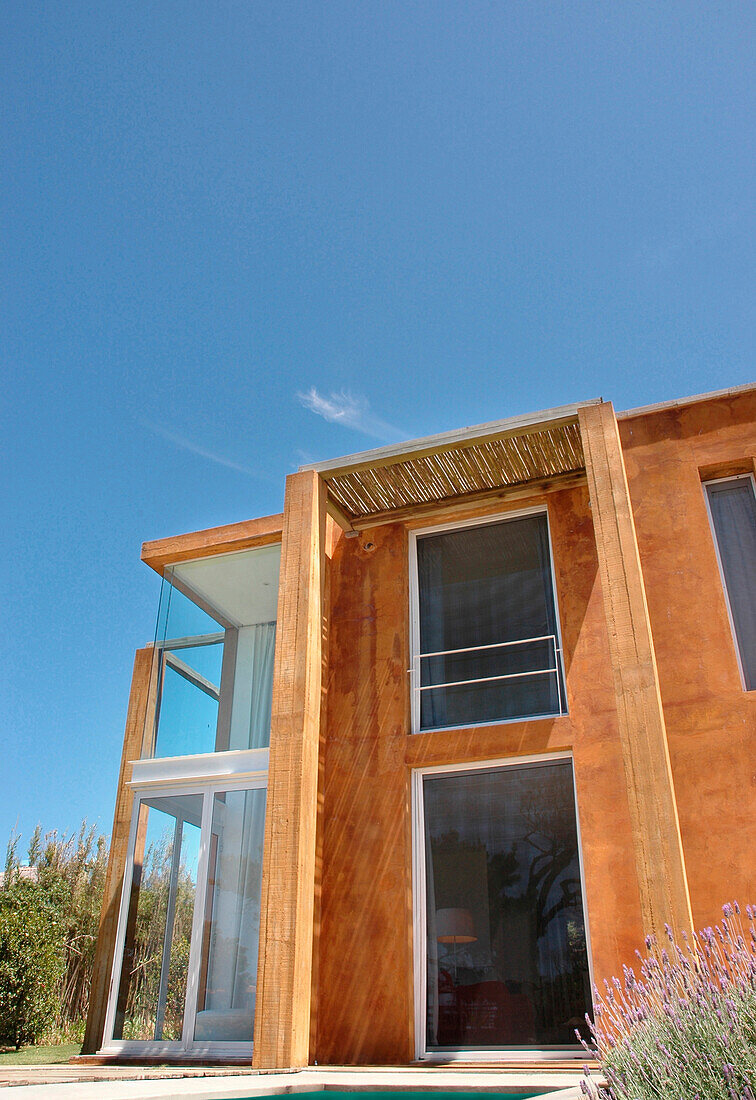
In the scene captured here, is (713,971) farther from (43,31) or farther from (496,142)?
(43,31)

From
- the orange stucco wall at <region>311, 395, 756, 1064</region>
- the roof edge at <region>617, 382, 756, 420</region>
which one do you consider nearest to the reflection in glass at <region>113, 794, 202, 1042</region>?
the orange stucco wall at <region>311, 395, 756, 1064</region>

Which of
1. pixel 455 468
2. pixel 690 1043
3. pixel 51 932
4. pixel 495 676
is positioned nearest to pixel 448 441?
pixel 455 468

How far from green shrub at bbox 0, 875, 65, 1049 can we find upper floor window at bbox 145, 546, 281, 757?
3718 mm

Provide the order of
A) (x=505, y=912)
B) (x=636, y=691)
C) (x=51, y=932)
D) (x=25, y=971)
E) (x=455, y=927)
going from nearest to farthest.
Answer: (x=636, y=691) → (x=505, y=912) → (x=455, y=927) → (x=25, y=971) → (x=51, y=932)

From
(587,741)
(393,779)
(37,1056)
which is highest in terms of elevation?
(587,741)

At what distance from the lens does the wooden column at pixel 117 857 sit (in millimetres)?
8055

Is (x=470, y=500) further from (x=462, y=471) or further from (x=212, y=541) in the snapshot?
(x=212, y=541)

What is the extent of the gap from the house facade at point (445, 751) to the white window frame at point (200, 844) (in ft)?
0.07

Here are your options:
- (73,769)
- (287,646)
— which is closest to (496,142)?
(287,646)

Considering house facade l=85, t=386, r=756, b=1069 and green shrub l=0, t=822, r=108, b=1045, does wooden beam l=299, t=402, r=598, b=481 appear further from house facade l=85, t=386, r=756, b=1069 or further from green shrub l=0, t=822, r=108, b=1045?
green shrub l=0, t=822, r=108, b=1045

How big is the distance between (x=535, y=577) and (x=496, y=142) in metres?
6.62

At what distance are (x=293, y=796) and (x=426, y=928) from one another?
1638 mm

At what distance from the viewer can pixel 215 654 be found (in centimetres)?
873

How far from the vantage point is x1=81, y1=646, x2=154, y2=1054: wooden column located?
8.05 metres
